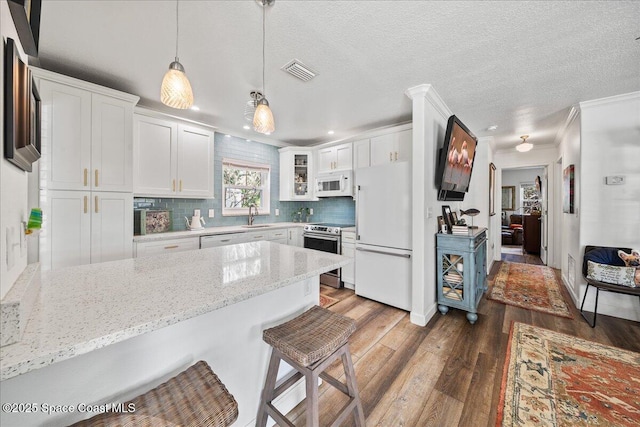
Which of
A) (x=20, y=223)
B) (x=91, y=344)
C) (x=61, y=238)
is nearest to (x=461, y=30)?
(x=91, y=344)

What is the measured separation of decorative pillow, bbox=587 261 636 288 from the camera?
238 centimetres

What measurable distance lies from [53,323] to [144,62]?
87.4 inches

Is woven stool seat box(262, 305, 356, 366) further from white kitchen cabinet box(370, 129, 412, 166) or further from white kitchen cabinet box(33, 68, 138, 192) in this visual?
white kitchen cabinet box(370, 129, 412, 166)

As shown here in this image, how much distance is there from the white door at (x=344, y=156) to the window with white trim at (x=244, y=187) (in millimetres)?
1343

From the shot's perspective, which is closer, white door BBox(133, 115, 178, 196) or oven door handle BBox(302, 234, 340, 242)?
white door BBox(133, 115, 178, 196)

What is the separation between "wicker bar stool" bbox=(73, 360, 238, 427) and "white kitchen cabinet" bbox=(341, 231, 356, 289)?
110 inches

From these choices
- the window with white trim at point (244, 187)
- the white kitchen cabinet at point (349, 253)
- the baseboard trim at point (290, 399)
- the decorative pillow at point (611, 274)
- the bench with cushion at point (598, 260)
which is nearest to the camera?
the baseboard trim at point (290, 399)

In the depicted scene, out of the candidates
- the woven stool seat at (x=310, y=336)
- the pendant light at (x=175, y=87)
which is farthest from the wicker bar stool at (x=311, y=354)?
the pendant light at (x=175, y=87)

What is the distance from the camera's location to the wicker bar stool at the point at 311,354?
1.07 meters

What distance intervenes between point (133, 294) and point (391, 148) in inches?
130

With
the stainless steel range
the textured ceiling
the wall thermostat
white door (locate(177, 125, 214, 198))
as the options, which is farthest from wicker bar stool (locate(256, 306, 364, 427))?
the wall thermostat

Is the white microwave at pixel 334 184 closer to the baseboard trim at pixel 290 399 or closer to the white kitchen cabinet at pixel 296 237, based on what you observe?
the white kitchen cabinet at pixel 296 237

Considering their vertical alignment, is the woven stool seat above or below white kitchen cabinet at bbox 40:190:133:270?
A: below

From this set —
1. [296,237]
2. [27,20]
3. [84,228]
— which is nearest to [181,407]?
[27,20]
